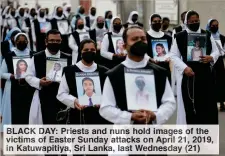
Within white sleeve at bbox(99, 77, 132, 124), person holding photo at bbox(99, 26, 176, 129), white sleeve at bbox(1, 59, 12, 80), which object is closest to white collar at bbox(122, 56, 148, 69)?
person holding photo at bbox(99, 26, 176, 129)

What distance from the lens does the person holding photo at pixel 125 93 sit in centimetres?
501

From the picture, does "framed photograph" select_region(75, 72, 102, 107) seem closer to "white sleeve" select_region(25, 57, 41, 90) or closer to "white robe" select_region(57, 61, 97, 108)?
"white robe" select_region(57, 61, 97, 108)

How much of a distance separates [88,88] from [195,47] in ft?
7.27

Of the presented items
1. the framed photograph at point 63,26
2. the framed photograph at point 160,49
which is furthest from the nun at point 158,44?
A: the framed photograph at point 63,26

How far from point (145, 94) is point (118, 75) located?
281 millimetres

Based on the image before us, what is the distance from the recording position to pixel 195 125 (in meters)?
8.55

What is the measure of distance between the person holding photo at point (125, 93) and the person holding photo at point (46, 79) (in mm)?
2547

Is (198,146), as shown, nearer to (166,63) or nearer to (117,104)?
(166,63)

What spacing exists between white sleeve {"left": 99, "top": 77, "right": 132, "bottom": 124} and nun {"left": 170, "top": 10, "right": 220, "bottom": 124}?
10.7 feet

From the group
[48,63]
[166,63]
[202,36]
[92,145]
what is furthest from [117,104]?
[166,63]

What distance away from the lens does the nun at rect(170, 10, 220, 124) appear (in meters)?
8.30

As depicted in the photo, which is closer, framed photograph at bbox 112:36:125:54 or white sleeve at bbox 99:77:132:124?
white sleeve at bbox 99:77:132:124

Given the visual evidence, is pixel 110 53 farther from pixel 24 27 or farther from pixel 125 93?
pixel 24 27
